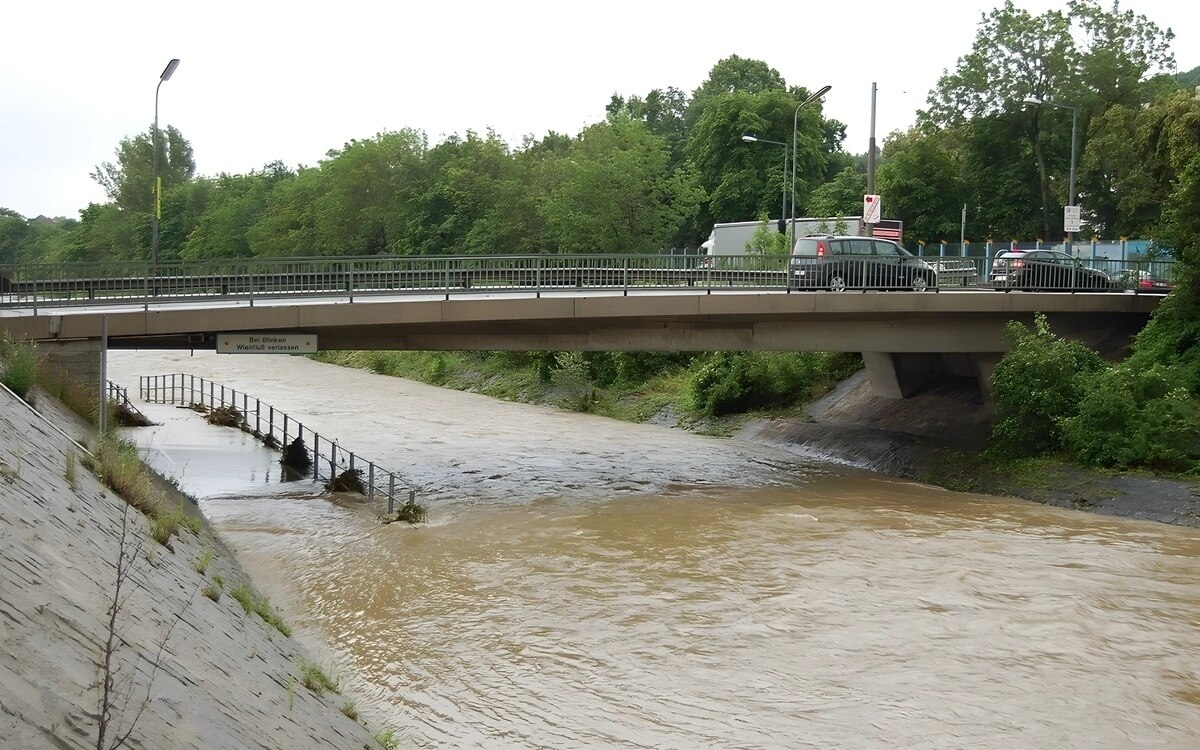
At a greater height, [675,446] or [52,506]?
[52,506]

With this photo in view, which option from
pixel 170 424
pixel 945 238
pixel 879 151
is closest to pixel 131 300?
pixel 170 424

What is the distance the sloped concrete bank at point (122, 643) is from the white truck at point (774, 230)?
3986 cm

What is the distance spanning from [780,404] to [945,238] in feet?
97.8

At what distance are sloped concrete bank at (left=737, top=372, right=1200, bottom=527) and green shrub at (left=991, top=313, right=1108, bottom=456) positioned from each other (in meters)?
1.00

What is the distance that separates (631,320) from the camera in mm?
26625

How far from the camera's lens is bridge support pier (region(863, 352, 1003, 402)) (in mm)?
33219

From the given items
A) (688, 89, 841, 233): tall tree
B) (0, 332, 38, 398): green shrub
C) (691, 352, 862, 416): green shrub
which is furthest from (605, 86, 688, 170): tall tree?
(0, 332, 38, 398): green shrub

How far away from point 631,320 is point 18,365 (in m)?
13.0

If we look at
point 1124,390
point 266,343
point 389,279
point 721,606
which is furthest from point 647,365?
point 721,606

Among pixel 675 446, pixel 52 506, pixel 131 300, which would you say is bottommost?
pixel 675 446

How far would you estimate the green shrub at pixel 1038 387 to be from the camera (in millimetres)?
26422

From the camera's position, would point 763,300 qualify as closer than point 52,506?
No

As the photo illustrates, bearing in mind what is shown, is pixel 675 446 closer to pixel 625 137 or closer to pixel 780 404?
pixel 780 404

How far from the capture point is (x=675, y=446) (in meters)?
33.8
